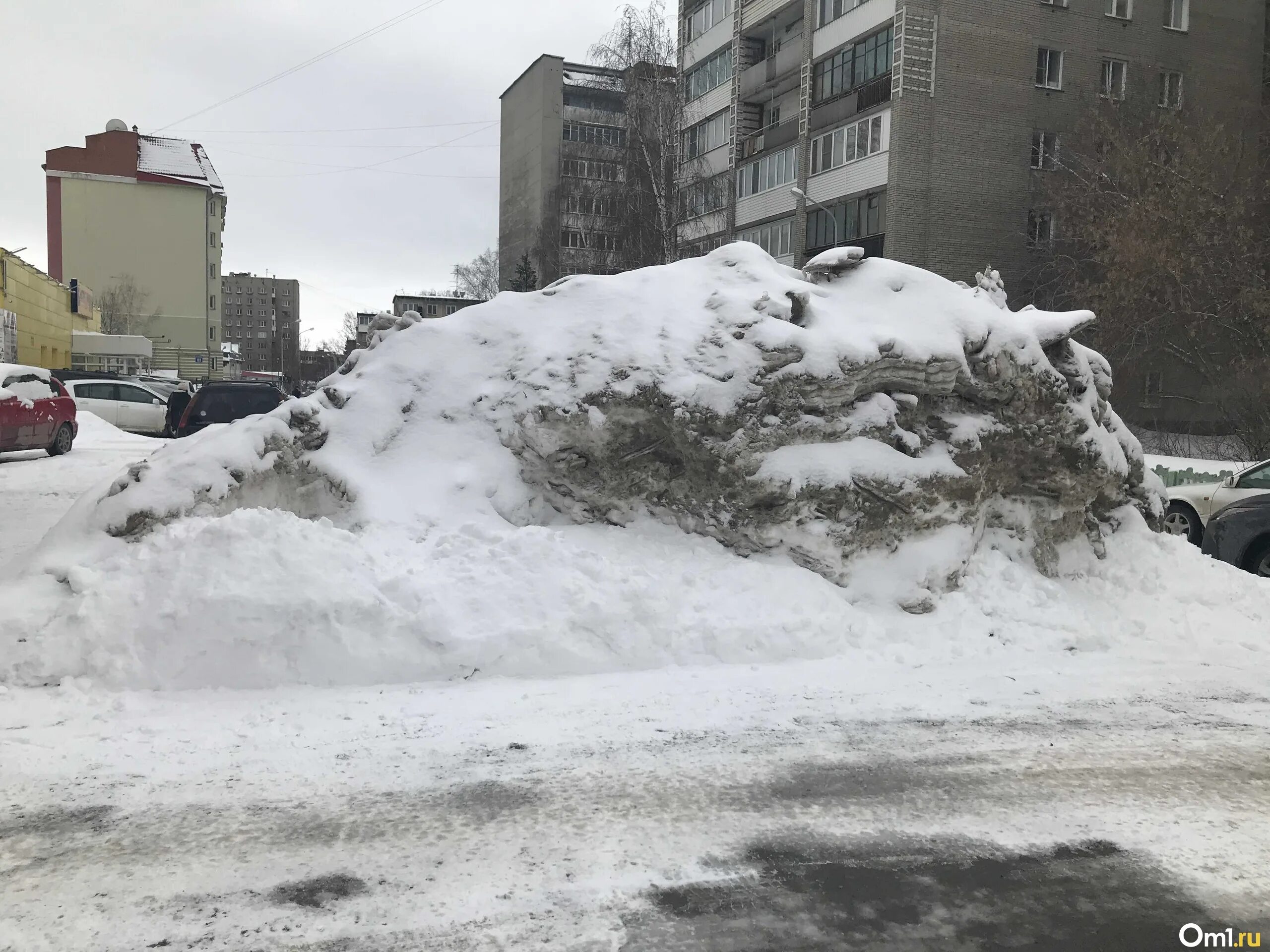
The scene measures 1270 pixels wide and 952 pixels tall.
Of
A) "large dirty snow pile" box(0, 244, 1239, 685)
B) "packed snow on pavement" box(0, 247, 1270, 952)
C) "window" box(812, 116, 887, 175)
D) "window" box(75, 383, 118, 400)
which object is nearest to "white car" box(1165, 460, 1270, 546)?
"large dirty snow pile" box(0, 244, 1239, 685)

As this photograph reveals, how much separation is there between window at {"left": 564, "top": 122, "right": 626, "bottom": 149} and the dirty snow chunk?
101ft

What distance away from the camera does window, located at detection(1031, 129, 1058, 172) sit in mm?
33094

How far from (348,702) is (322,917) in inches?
77.9

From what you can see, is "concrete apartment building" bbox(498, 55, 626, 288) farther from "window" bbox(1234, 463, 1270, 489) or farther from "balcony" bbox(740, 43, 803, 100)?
"window" bbox(1234, 463, 1270, 489)

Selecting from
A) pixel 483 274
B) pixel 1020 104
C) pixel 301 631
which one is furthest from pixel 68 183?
pixel 301 631

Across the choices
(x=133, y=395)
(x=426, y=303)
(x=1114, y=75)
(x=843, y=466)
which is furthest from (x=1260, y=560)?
(x=426, y=303)

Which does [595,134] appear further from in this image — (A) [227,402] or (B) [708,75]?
(A) [227,402]

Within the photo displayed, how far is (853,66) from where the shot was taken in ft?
110

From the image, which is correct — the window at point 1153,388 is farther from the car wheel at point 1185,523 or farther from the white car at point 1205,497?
the car wheel at point 1185,523

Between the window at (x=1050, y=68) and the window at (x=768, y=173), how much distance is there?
347 inches

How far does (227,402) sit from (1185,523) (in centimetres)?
1523

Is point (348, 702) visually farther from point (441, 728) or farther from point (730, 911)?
point (730, 911)

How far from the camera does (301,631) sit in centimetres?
510

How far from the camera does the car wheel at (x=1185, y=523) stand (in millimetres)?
11727
